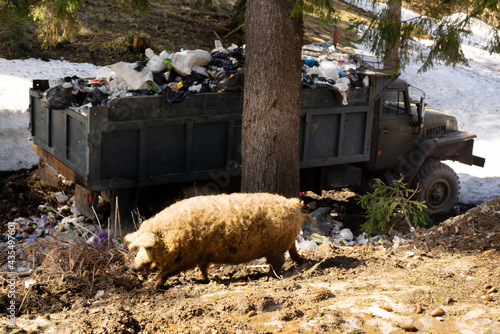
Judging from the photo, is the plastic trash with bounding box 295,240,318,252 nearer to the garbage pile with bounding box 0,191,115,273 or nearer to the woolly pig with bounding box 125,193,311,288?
the woolly pig with bounding box 125,193,311,288

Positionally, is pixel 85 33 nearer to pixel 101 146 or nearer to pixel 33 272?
pixel 101 146

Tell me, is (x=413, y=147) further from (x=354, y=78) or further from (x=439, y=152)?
(x=354, y=78)

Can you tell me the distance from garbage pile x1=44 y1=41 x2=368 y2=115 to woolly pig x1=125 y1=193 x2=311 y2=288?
2.37 metres

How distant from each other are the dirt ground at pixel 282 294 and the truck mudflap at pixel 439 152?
3.14 meters

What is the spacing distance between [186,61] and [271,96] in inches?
63.7

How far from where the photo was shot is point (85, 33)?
54.1ft

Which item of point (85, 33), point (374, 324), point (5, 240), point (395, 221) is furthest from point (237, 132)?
point (85, 33)

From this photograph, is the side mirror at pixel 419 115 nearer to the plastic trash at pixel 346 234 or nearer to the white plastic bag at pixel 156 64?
the plastic trash at pixel 346 234

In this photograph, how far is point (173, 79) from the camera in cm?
792

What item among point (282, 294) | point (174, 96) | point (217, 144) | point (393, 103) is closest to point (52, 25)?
point (174, 96)

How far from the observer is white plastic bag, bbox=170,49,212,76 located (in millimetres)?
7883

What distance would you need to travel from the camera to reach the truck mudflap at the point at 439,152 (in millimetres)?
9586

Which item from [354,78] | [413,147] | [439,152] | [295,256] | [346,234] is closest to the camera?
[295,256]

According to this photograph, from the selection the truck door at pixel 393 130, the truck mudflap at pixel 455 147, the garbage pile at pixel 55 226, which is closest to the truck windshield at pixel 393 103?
the truck door at pixel 393 130
